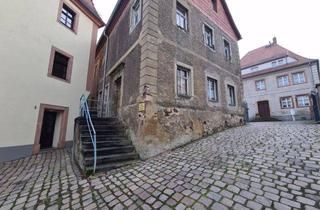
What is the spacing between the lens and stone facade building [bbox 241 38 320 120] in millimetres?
15709

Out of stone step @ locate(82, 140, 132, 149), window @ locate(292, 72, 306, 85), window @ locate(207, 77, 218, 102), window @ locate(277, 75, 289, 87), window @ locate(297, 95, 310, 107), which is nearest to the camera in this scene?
stone step @ locate(82, 140, 132, 149)

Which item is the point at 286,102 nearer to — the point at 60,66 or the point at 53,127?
the point at 60,66

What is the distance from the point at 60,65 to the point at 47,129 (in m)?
3.64

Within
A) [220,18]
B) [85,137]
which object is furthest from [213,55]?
[85,137]

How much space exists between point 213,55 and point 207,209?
26.7 ft

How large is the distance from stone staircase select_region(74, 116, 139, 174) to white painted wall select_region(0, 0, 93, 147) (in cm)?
308

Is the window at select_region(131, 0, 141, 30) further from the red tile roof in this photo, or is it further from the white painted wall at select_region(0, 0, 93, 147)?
the red tile roof

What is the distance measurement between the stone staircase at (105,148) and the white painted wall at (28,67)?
121 inches

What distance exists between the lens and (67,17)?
9375 millimetres

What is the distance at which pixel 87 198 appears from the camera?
2.85 meters

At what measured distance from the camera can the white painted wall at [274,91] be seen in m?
15.8

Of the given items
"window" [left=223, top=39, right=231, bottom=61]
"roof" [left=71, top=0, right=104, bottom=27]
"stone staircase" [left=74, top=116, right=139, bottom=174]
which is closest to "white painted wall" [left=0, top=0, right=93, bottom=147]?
"roof" [left=71, top=0, right=104, bottom=27]

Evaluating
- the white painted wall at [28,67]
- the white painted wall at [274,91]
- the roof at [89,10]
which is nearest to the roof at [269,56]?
the white painted wall at [274,91]

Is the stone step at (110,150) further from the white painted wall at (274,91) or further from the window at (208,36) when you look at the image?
the white painted wall at (274,91)
